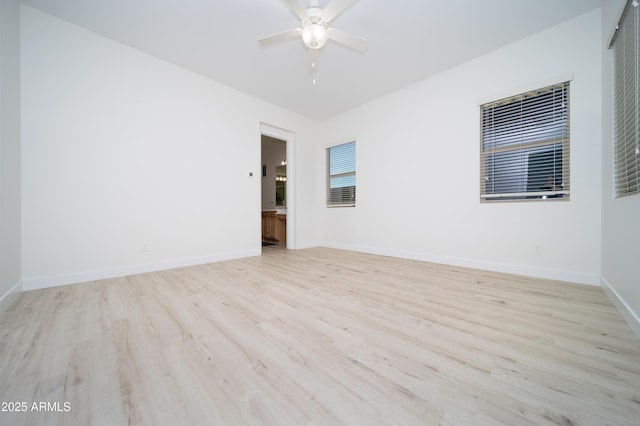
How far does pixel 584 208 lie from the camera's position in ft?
8.05

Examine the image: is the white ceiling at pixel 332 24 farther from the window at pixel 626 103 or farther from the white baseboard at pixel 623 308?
the white baseboard at pixel 623 308

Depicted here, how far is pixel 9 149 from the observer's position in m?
2.05

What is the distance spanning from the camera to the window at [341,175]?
489cm

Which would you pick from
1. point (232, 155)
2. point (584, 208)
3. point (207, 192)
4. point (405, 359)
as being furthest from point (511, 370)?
point (232, 155)

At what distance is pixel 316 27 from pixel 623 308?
11.4ft

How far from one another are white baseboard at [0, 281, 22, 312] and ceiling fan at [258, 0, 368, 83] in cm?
326

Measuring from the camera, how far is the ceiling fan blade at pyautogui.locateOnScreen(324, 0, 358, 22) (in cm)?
203

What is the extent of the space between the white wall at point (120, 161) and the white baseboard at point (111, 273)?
1cm

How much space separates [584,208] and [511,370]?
247 cm

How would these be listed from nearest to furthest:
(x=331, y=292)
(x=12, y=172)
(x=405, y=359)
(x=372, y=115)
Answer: (x=405, y=359) < (x=12, y=172) < (x=331, y=292) < (x=372, y=115)

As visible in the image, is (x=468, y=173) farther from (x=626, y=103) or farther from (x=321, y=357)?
(x=321, y=357)

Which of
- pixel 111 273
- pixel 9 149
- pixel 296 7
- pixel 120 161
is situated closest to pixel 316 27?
pixel 296 7

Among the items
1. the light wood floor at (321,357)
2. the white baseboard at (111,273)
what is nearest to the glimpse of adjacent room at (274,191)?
the white baseboard at (111,273)

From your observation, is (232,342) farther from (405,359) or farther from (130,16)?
(130,16)
